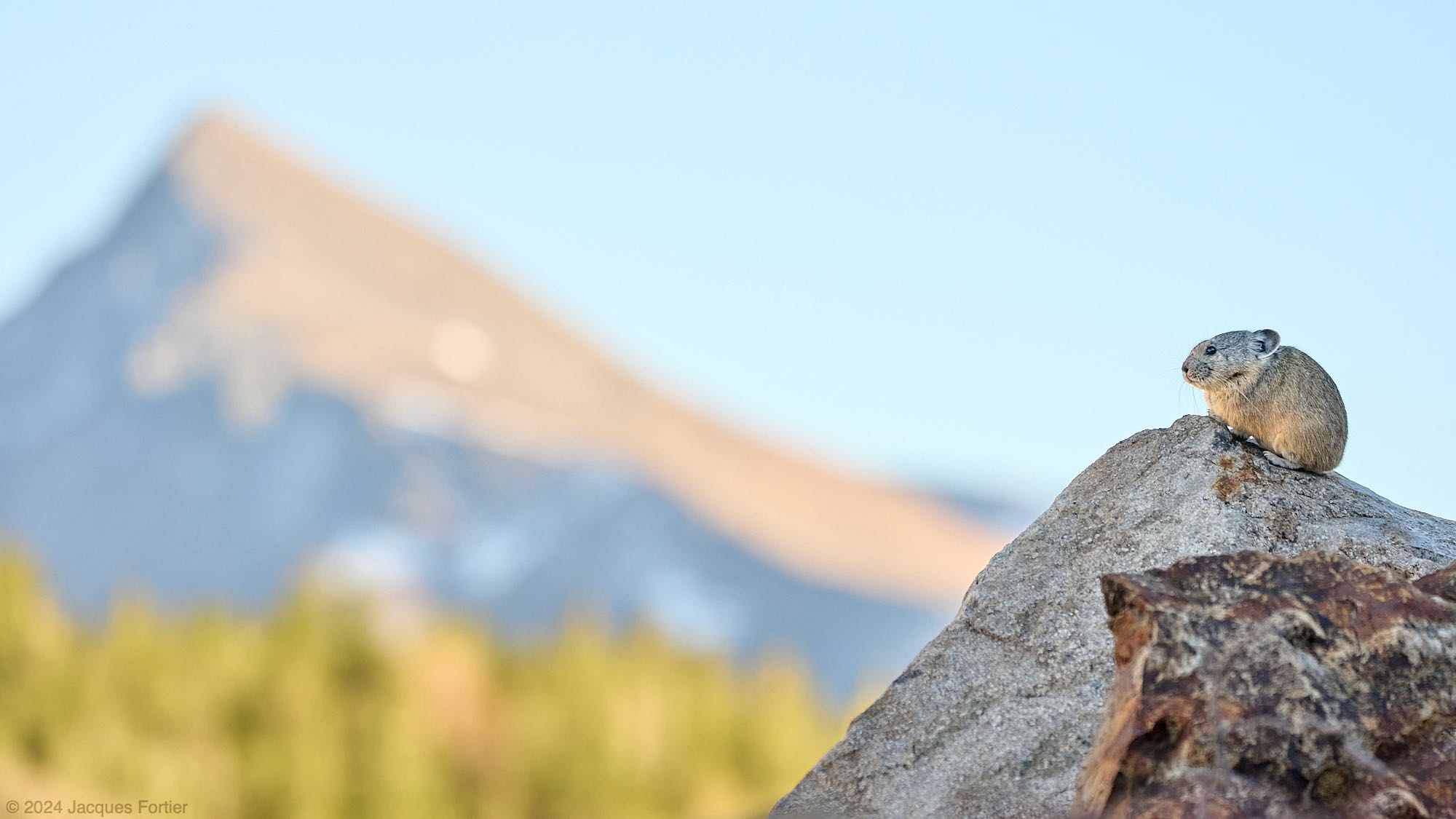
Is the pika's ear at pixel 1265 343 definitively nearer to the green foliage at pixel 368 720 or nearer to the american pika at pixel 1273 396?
the american pika at pixel 1273 396

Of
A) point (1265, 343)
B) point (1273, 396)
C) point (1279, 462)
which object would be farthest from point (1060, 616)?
point (1265, 343)

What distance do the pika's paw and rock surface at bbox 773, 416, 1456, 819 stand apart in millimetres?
52

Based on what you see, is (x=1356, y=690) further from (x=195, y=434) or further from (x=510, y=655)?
(x=195, y=434)

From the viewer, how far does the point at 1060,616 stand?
761cm

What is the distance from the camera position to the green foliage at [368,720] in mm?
21859

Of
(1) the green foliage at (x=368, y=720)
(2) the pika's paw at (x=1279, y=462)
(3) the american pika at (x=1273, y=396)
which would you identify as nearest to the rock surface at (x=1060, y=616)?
(2) the pika's paw at (x=1279, y=462)

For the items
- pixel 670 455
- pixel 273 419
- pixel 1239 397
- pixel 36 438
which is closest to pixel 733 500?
pixel 670 455

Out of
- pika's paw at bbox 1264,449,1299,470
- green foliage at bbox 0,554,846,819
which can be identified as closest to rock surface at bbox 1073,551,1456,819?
pika's paw at bbox 1264,449,1299,470

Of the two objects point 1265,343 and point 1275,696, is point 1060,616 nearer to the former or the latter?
point 1265,343

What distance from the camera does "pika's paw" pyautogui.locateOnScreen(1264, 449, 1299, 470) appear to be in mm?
8141

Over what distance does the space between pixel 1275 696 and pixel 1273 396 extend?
3.77 m

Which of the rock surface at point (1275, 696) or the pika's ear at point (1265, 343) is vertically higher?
the pika's ear at point (1265, 343)

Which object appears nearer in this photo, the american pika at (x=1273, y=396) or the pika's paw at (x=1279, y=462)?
the pika's paw at (x=1279, y=462)

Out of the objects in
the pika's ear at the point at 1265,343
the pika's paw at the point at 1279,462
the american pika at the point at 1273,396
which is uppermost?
the pika's ear at the point at 1265,343
